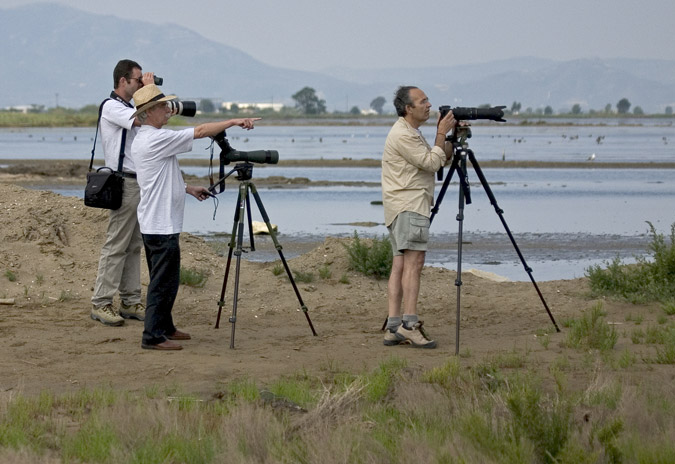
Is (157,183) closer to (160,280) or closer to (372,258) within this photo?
(160,280)

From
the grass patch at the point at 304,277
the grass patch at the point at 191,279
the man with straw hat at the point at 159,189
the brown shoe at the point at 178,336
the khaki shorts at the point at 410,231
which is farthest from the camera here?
the grass patch at the point at 304,277

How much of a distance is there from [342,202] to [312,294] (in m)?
14.4

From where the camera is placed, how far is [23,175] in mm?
31125

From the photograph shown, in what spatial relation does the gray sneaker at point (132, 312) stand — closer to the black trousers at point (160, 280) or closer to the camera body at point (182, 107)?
the black trousers at point (160, 280)

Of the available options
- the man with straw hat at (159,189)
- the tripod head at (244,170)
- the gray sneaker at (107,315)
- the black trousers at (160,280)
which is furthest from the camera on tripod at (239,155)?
the gray sneaker at (107,315)

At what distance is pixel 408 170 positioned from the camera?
28.0 feet

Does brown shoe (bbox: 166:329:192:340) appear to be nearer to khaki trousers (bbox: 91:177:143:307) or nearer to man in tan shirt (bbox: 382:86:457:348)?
khaki trousers (bbox: 91:177:143:307)

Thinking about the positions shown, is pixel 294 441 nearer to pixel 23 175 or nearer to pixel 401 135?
pixel 401 135

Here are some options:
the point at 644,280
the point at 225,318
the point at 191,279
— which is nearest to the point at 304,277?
the point at 191,279

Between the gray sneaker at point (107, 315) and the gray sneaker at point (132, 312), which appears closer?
the gray sneaker at point (107, 315)

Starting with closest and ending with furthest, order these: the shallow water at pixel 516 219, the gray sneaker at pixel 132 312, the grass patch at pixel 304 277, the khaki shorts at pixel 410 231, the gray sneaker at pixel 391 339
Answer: the khaki shorts at pixel 410 231 → the gray sneaker at pixel 391 339 → the gray sneaker at pixel 132 312 → the grass patch at pixel 304 277 → the shallow water at pixel 516 219

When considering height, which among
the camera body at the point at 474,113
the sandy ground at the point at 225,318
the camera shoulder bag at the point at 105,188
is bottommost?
the sandy ground at the point at 225,318

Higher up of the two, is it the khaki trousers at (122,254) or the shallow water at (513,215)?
the khaki trousers at (122,254)

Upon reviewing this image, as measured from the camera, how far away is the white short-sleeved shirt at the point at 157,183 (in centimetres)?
827
